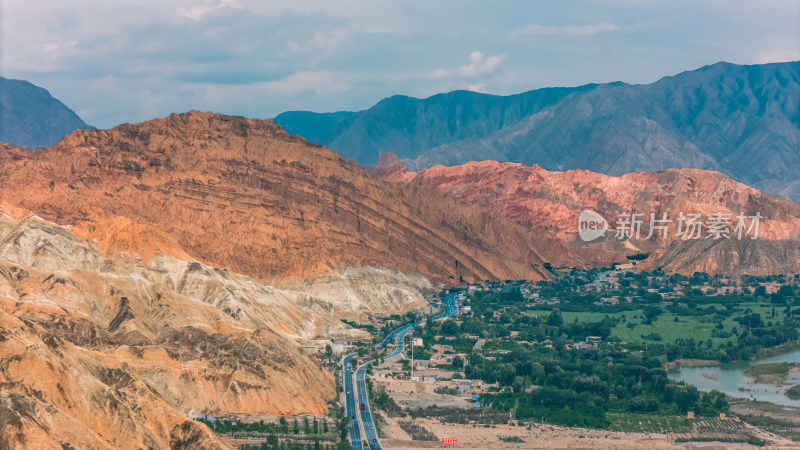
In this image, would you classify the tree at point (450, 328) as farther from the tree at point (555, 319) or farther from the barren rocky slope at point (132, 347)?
the tree at point (555, 319)

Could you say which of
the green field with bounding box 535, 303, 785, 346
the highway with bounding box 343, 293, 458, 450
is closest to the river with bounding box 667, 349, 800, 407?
the green field with bounding box 535, 303, 785, 346

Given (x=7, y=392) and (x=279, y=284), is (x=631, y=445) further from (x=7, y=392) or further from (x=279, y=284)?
(x=279, y=284)

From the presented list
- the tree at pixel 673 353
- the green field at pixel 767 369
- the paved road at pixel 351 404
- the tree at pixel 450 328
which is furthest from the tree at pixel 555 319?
the paved road at pixel 351 404

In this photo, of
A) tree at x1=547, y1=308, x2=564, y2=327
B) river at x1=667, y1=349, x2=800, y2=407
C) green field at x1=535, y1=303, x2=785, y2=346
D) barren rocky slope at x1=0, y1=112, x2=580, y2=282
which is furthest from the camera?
barren rocky slope at x1=0, y1=112, x2=580, y2=282

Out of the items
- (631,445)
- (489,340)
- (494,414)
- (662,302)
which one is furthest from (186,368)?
(662,302)

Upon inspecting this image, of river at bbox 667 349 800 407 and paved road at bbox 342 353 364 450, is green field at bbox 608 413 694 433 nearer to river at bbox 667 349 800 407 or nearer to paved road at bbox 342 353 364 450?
river at bbox 667 349 800 407

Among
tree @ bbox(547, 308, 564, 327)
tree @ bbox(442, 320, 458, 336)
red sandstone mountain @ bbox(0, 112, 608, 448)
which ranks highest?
red sandstone mountain @ bbox(0, 112, 608, 448)
